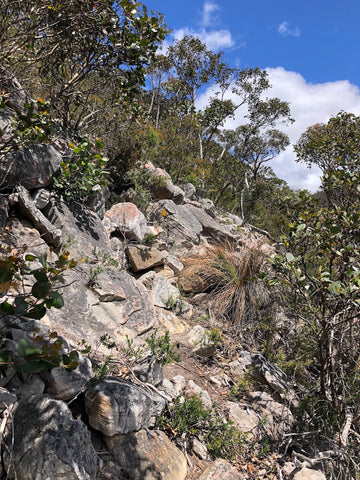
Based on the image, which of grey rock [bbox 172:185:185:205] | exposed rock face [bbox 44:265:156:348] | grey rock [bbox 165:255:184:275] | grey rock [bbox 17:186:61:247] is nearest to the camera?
exposed rock face [bbox 44:265:156:348]

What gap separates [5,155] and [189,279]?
3090 mm

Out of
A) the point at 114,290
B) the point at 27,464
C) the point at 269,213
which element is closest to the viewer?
the point at 27,464

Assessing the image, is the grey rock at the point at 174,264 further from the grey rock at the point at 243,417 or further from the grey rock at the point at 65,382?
the grey rock at the point at 65,382

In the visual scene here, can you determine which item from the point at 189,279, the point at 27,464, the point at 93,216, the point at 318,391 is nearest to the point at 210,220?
the point at 189,279

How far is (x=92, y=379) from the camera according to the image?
208cm

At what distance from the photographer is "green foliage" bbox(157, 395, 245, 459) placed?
245 centimetres

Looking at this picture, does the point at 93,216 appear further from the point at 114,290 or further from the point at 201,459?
the point at 201,459

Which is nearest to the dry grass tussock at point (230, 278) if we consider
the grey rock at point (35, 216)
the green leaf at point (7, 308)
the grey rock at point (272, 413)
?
the grey rock at point (272, 413)

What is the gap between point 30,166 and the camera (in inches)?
Result: 143

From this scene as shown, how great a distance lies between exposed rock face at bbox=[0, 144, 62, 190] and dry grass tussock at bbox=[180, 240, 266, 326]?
259 cm

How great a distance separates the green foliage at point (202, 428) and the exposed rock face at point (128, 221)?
3.01m

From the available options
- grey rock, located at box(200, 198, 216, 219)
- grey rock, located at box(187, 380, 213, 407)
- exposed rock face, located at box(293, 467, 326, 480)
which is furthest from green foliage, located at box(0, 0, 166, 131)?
grey rock, located at box(200, 198, 216, 219)

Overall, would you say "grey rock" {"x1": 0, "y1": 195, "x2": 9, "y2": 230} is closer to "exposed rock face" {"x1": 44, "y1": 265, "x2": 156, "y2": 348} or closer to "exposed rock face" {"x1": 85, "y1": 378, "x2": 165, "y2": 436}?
"exposed rock face" {"x1": 44, "y1": 265, "x2": 156, "y2": 348}

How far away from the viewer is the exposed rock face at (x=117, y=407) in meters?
1.97
